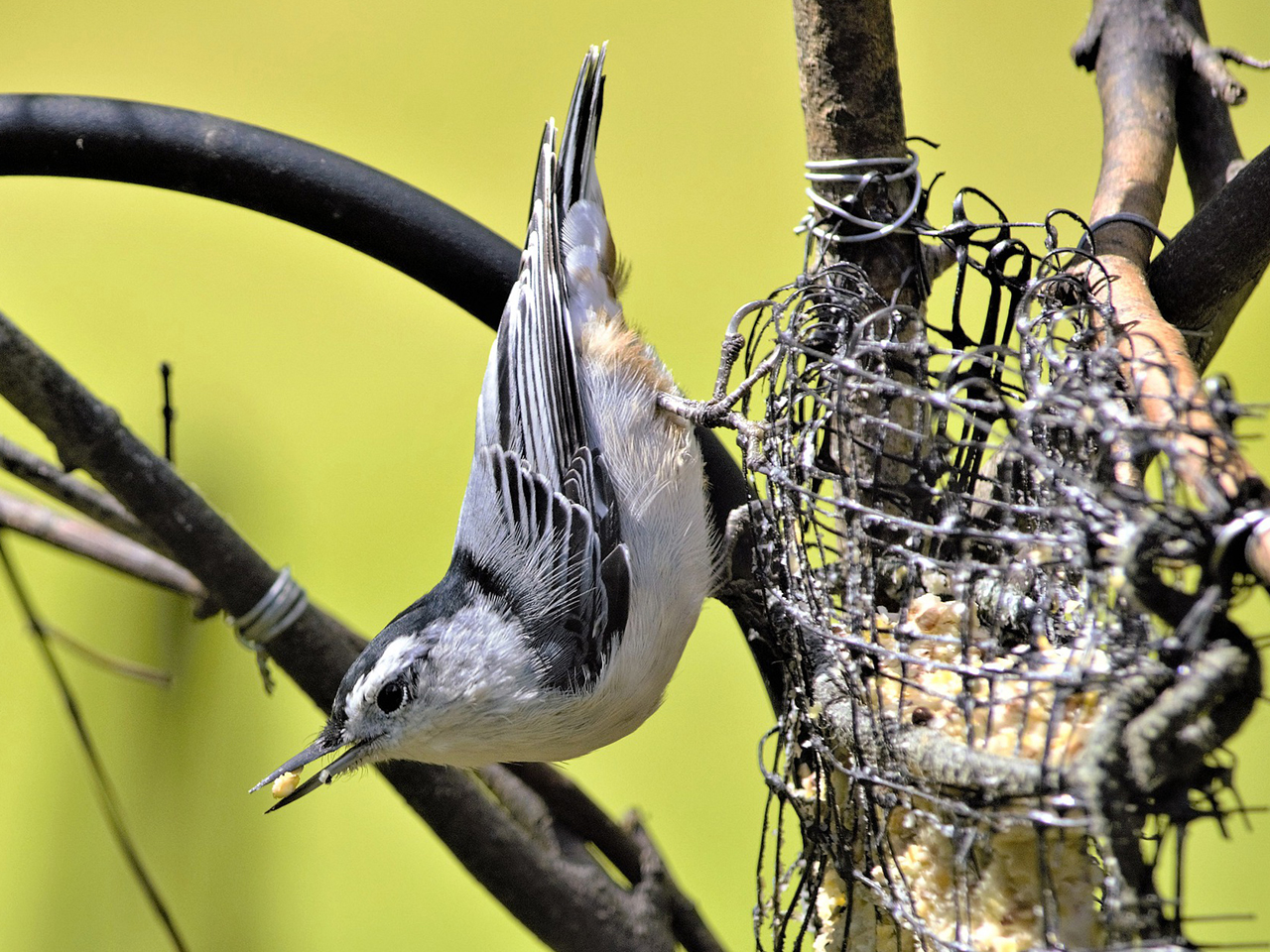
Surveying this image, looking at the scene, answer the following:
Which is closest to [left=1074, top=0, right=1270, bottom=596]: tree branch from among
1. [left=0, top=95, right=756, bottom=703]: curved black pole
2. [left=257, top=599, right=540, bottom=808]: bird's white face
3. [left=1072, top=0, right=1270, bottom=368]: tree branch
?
[left=1072, top=0, right=1270, bottom=368]: tree branch

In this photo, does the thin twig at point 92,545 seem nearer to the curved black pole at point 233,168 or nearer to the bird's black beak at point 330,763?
the bird's black beak at point 330,763

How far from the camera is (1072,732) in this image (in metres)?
0.62

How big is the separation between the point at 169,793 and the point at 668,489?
1.54 m

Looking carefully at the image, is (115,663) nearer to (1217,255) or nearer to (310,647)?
(310,647)

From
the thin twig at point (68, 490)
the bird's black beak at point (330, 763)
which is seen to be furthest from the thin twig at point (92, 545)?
the bird's black beak at point (330, 763)

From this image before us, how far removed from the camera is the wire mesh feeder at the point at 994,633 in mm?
503

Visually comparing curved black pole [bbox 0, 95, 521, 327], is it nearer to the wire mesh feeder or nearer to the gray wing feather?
the gray wing feather

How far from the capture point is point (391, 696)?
41.2 inches

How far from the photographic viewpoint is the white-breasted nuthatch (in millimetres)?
1062

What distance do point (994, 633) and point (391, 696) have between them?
0.55 metres

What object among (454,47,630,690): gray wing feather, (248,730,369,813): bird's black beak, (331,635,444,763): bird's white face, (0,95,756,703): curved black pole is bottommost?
(248,730,369,813): bird's black beak

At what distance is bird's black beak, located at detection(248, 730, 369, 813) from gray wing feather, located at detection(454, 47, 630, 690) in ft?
0.63

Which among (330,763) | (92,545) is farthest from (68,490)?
(330,763)

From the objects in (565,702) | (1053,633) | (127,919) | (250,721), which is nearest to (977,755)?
(1053,633)
